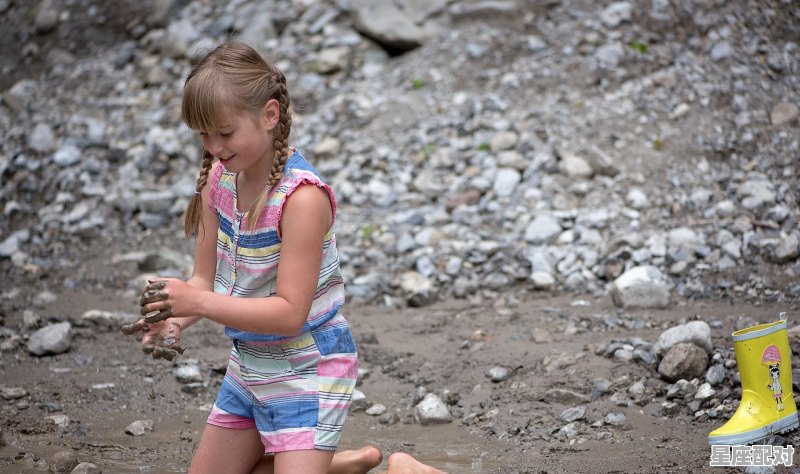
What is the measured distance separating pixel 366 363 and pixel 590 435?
1317 mm

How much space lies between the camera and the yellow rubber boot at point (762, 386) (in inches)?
118

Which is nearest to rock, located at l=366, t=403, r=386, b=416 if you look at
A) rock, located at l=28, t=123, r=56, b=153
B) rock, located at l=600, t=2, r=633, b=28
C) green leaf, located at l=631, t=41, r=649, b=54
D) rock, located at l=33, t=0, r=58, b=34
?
green leaf, located at l=631, t=41, r=649, b=54

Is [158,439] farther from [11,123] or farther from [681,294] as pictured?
[11,123]

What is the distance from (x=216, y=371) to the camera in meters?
4.18

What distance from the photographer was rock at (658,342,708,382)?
11.9 ft

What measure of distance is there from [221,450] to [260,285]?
569 mm

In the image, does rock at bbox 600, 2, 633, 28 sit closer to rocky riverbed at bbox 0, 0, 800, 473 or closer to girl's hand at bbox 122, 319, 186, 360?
rocky riverbed at bbox 0, 0, 800, 473

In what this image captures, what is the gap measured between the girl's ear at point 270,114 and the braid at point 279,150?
2cm

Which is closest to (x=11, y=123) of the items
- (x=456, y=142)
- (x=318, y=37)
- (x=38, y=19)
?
(x=38, y=19)

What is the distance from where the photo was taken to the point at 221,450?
9.09ft

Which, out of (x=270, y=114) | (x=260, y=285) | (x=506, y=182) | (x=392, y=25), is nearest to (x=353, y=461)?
(x=260, y=285)

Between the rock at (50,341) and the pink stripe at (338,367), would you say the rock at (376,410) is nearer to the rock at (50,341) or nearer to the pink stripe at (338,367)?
the pink stripe at (338,367)

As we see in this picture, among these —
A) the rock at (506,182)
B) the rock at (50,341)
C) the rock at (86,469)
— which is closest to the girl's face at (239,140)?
the rock at (86,469)

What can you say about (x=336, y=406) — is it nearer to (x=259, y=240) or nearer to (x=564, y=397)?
(x=259, y=240)
